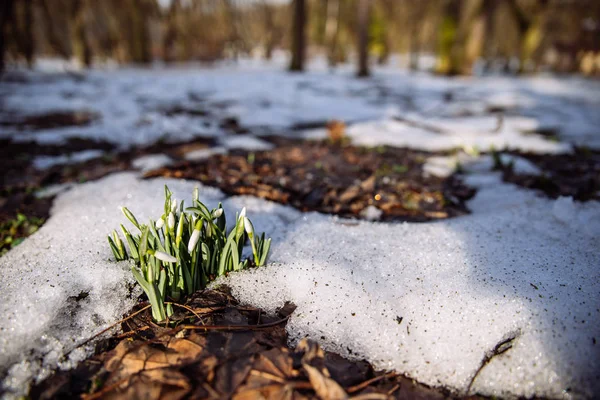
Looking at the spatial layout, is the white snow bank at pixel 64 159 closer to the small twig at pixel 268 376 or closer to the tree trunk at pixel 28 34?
the small twig at pixel 268 376

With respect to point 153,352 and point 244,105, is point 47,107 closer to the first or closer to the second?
point 244,105

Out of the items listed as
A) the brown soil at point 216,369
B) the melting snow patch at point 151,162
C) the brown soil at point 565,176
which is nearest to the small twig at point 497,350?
the brown soil at point 216,369

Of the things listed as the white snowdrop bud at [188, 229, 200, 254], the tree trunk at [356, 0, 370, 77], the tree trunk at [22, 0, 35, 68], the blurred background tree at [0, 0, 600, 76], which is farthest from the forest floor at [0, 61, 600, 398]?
the tree trunk at [22, 0, 35, 68]

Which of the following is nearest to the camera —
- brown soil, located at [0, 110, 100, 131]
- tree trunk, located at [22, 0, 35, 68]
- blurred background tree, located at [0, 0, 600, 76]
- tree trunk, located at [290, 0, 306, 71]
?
brown soil, located at [0, 110, 100, 131]

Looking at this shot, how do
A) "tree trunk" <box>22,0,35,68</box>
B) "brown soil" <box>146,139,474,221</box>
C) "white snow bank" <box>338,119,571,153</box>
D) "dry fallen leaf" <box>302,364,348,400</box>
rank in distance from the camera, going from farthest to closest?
"tree trunk" <box>22,0,35,68</box> < "white snow bank" <box>338,119,571,153</box> < "brown soil" <box>146,139,474,221</box> < "dry fallen leaf" <box>302,364,348,400</box>

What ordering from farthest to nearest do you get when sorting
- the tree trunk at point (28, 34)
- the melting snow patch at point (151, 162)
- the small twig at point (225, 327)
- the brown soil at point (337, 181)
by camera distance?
the tree trunk at point (28, 34) < the melting snow patch at point (151, 162) < the brown soil at point (337, 181) < the small twig at point (225, 327)

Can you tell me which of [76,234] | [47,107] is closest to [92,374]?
[76,234]

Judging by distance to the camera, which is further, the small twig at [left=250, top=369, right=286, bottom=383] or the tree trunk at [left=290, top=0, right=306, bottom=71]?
the tree trunk at [left=290, top=0, right=306, bottom=71]

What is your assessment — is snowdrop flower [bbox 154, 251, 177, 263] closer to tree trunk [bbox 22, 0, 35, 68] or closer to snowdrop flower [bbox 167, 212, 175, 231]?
snowdrop flower [bbox 167, 212, 175, 231]
